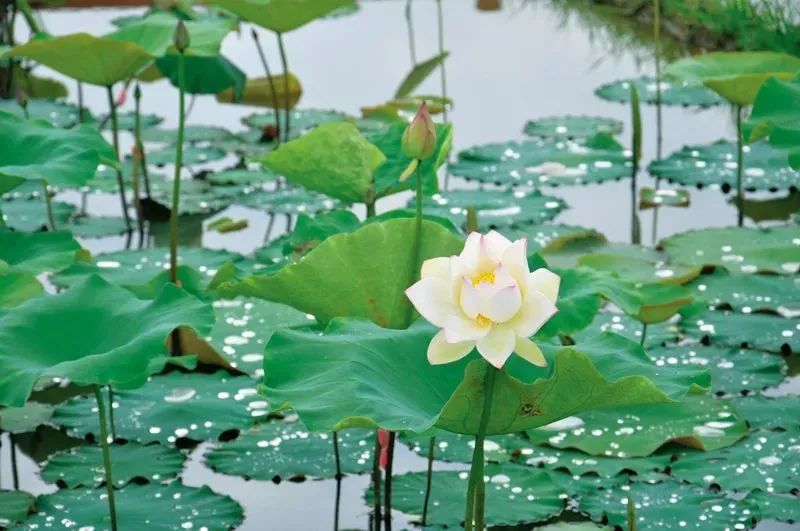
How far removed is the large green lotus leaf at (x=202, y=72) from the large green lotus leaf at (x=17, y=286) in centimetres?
144

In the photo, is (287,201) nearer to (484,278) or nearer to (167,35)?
(167,35)

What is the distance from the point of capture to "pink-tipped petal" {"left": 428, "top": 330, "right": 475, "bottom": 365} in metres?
1.20

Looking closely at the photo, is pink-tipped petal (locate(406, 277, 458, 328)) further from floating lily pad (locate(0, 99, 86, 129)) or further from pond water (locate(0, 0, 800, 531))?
floating lily pad (locate(0, 99, 86, 129))

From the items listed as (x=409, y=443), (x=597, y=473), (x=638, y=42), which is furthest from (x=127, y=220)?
(x=638, y=42)

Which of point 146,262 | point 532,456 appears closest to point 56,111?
point 146,262

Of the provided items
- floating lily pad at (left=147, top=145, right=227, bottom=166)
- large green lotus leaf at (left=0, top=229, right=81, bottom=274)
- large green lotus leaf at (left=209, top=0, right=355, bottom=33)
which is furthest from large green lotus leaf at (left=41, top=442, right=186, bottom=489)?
floating lily pad at (left=147, top=145, right=227, bottom=166)

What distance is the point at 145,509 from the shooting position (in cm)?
178

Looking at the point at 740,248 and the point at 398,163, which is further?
the point at 740,248

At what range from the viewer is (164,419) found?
6.82 feet

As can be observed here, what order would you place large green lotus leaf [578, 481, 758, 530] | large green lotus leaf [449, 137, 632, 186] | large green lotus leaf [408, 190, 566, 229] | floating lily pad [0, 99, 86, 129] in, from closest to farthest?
1. large green lotus leaf [578, 481, 758, 530]
2. large green lotus leaf [408, 190, 566, 229]
3. large green lotus leaf [449, 137, 632, 186]
4. floating lily pad [0, 99, 86, 129]

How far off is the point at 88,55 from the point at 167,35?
0.27 metres

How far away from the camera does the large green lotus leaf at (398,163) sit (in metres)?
1.99

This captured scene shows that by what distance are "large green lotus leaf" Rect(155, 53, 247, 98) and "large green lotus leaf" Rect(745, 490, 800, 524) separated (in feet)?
6.44

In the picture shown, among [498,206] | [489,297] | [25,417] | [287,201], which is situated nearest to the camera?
[489,297]
